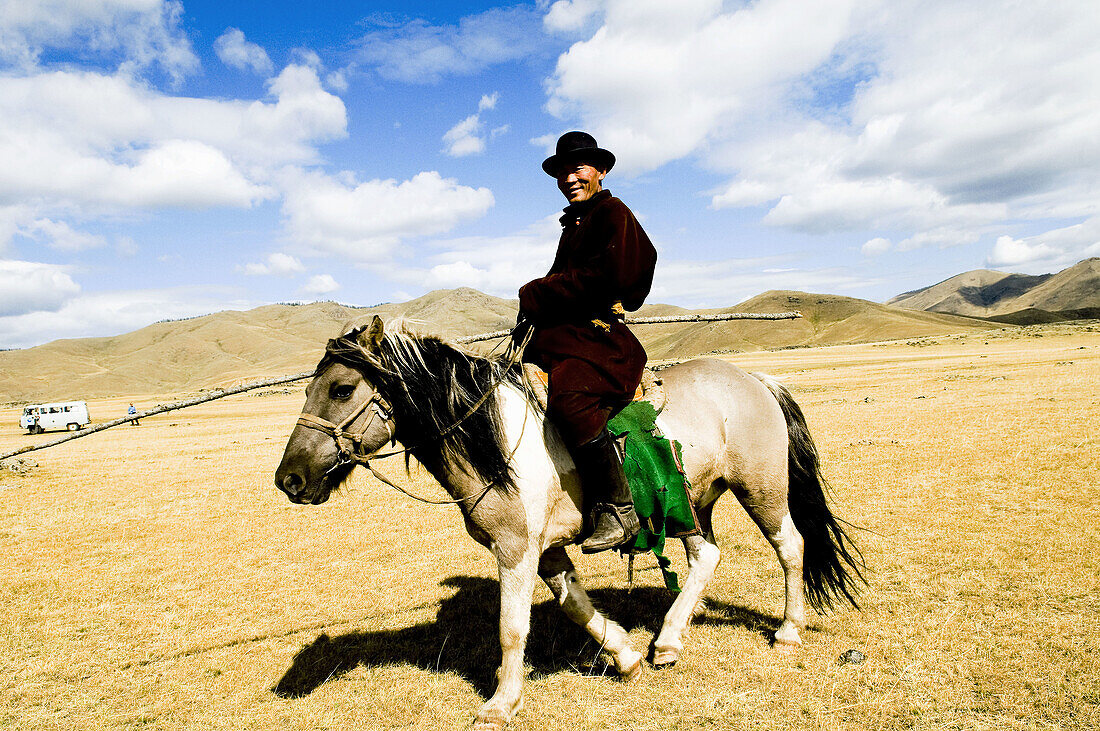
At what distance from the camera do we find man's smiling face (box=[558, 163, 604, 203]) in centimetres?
467

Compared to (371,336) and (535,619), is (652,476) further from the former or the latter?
(535,619)

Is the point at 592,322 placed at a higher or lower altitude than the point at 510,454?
higher

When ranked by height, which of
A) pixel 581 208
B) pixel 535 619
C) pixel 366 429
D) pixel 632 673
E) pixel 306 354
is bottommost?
pixel 535 619

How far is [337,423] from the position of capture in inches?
161

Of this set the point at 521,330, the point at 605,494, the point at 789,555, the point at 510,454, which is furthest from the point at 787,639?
the point at 521,330

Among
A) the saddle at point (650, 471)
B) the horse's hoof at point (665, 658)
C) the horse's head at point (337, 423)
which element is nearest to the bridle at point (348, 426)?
the horse's head at point (337, 423)

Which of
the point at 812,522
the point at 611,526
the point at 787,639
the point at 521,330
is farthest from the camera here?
the point at 812,522

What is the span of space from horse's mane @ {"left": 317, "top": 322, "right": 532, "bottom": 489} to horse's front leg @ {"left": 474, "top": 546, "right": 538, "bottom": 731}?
0.63 m

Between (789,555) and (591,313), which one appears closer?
(591,313)

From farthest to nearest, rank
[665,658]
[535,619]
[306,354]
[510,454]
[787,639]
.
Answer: [306,354]
[535,619]
[787,639]
[665,658]
[510,454]

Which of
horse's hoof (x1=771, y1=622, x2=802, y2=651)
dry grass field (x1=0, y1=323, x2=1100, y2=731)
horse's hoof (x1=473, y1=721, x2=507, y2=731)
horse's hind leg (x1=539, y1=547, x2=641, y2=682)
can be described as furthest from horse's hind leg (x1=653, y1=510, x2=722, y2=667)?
horse's hoof (x1=473, y1=721, x2=507, y2=731)

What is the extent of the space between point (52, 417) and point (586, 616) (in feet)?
154

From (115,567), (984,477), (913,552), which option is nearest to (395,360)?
(913,552)

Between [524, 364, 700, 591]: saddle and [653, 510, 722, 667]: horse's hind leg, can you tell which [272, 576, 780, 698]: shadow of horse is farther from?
[524, 364, 700, 591]: saddle
